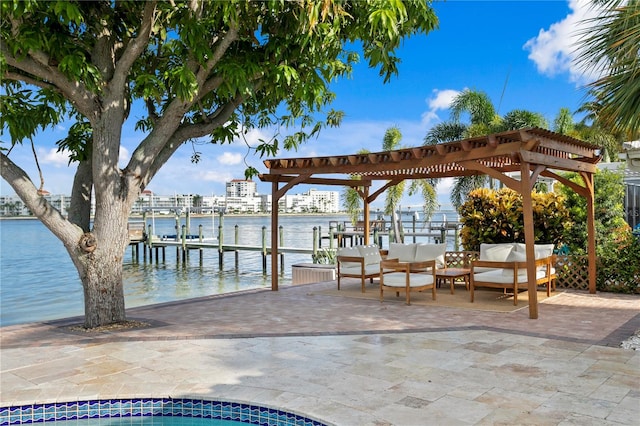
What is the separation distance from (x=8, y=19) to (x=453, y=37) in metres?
18.5

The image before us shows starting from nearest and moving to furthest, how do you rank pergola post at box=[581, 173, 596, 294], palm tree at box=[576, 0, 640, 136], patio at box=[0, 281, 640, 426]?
1. patio at box=[0, 281, 640, 426]
2. palm tree at box=[576, 0, 640, 136]
3. pergola post at box=[581, 173, 596, 294]

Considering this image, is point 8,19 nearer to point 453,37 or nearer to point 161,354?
point 161,354

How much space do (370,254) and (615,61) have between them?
587 centimetres

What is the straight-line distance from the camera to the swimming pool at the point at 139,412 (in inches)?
171

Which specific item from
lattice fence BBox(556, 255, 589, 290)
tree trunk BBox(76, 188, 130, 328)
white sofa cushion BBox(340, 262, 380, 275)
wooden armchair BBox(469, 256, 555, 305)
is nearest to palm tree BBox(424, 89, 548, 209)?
lattice fence BBox(556, 255, 589, 290)

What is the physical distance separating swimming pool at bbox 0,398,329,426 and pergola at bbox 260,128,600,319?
5.01 meters

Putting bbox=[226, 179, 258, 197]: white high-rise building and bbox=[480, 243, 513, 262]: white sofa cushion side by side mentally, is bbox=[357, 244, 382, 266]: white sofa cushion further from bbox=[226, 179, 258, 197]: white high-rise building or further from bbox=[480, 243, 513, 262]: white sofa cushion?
bbox=[226, 179, 258, 197]: white high-rise building

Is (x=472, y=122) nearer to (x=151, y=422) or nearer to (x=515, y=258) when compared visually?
(x=515, y=258)

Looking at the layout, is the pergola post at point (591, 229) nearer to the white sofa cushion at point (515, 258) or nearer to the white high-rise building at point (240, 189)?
the white sofa cushion at point (515, 258)

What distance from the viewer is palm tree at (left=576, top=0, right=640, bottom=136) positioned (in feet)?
19.9

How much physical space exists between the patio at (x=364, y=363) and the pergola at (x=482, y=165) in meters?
1.63

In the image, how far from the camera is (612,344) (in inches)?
242

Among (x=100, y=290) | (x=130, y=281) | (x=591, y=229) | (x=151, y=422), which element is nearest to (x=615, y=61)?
(x=591, y=229)

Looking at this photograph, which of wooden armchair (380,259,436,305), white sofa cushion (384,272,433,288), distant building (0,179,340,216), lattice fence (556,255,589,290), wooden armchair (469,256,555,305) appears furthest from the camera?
distant building (0,179,340,216)
